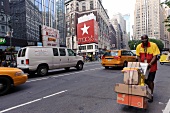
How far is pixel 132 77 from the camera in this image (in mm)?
3867

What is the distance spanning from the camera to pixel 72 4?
81.5 m

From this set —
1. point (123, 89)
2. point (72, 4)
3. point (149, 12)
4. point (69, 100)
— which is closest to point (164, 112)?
point (123, 89)

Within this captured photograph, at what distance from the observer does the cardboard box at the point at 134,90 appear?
12.1 feet

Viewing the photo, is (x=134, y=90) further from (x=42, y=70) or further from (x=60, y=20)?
(x=60, y=20)

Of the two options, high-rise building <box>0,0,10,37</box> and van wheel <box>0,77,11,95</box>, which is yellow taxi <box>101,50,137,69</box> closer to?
van wheel <box>0,77,11,95</box>

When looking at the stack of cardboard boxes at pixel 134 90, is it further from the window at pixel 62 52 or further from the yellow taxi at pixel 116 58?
the yellow taxi at pixel 116 58

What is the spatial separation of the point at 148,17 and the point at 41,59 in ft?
359

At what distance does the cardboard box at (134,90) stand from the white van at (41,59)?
694 centimetres

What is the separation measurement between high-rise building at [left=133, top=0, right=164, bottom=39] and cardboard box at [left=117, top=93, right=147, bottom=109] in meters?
111

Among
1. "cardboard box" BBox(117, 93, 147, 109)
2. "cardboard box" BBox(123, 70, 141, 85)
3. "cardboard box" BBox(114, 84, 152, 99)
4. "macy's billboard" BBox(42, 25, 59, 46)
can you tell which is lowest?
"cardboard box" BBox(117, 93, 147, 109)

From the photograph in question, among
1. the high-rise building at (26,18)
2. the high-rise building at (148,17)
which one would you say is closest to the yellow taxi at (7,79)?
the high-rise building at (26,18)

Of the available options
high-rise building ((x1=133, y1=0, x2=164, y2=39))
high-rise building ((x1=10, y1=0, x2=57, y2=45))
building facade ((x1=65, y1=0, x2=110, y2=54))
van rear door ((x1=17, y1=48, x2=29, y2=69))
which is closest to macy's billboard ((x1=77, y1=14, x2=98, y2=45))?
building facade ((x1=65, y1=0, x2=110, y2=54))

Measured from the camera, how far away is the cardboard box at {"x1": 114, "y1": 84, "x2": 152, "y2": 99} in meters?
3.68

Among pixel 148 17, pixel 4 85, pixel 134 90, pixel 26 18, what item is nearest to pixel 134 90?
pixel 134 90
